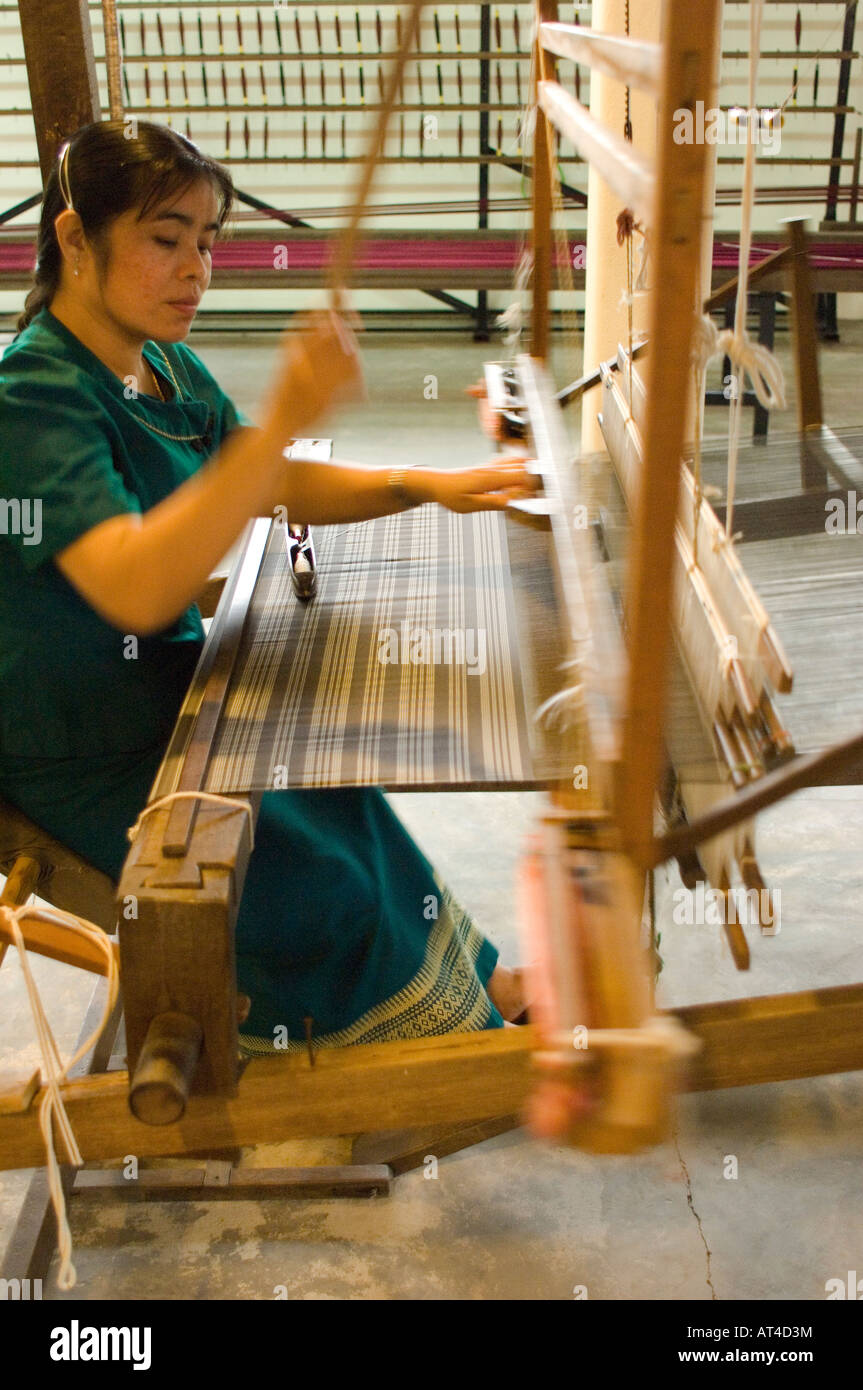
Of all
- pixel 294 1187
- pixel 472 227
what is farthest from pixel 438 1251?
pixel 472 227

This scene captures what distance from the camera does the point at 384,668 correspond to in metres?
1.48

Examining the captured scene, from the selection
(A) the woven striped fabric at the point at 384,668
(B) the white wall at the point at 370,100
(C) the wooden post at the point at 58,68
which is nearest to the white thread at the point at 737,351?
(A) the woven striped fabric at the point at 384,668

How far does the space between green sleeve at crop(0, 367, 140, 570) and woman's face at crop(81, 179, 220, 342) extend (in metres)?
0.12

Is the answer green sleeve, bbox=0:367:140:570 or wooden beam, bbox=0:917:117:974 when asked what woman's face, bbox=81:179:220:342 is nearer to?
green sleeve, bbox=0:367:140:570

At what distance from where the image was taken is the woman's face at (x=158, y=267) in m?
1.37

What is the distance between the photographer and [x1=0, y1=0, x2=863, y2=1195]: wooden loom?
0.75m

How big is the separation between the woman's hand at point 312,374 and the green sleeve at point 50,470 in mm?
256

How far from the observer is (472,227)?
746 cm

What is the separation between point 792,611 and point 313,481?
74 cm

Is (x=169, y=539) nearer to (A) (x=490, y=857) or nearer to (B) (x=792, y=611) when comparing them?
(B) (x=792, y=611)

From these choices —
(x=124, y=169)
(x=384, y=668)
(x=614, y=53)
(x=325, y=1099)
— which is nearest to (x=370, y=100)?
(x=124, y=169)

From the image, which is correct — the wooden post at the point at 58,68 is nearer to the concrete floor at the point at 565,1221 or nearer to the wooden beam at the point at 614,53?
the wooden beam at the point at 614,53

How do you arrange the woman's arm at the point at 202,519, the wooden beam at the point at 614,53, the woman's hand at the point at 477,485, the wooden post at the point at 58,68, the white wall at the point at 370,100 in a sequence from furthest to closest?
the white wall at the point at 370,100, the wooden post at the point at 58,68, the woman's hand at the point at 477,485, the woman's arm at the point at 202,519, the wooden beam at the point at 614,53

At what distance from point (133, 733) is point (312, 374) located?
2.01ft
